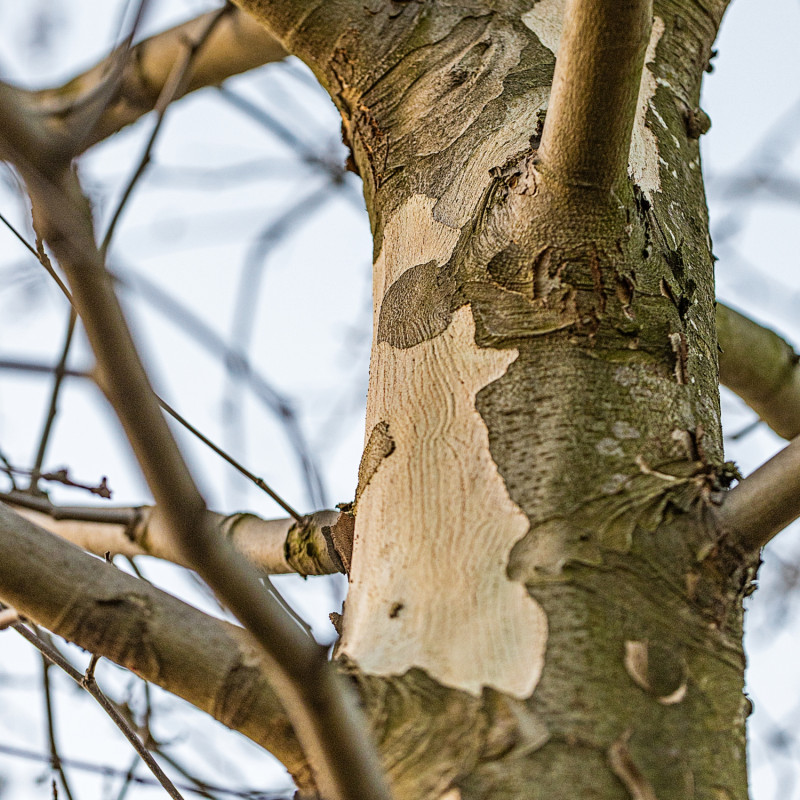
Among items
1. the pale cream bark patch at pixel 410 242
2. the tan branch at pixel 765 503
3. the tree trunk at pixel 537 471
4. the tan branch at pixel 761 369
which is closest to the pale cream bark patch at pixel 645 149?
the tree trunk at pixel 537 471

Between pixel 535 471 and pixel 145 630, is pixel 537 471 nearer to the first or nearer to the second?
pixel 535 471

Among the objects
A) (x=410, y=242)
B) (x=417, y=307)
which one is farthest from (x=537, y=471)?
(x=410, y=242)

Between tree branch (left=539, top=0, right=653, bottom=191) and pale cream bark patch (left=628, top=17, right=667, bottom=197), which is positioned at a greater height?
pale cream bark patch (left=628, top=17, right=667, bottom=197)

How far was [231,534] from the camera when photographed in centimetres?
151

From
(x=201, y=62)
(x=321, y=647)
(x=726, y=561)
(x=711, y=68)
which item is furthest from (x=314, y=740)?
(x=201, y=62)

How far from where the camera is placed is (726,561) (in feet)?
2.36

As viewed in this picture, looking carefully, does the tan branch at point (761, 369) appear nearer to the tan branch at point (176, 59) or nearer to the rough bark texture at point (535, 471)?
the rough bark texture at point (535, 471)

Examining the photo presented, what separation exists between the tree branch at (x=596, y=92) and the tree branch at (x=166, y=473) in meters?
0.52

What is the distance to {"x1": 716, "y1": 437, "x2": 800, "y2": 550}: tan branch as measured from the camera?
705 millimetres

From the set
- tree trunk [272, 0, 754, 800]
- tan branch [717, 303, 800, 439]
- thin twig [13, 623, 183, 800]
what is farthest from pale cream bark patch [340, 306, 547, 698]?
tan branch [717, 303, 800, 439]

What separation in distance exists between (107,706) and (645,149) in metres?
0.87

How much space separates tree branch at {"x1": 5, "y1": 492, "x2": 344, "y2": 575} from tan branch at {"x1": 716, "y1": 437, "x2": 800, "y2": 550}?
518 millimetres

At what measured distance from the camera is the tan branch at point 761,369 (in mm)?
1721

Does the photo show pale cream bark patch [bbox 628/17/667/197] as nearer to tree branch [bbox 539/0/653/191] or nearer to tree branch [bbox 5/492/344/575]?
tree branch [bbox 539/0/653/191]
